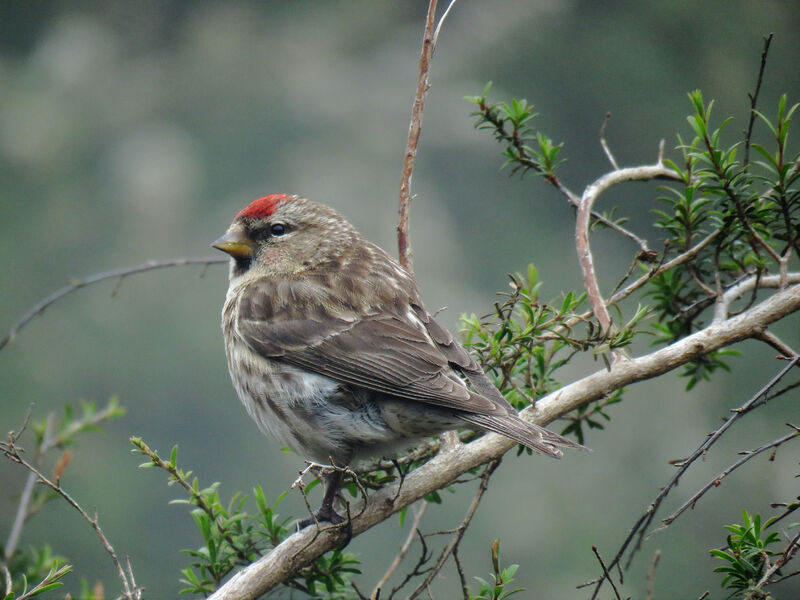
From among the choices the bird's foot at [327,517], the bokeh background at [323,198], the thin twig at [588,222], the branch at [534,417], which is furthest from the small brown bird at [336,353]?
the bokeh background at [323,198]

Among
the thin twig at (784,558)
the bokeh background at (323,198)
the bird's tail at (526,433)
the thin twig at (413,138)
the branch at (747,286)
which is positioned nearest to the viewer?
the thin twig at (784,558)

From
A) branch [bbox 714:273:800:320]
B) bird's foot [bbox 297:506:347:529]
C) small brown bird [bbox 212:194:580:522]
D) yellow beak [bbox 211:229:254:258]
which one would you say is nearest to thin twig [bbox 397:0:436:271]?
small brown bird [bbox 212:194:580:522]

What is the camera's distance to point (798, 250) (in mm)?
2443

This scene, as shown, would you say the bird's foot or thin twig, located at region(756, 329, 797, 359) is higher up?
thin twig, located at region(756, 329, 797, 359)

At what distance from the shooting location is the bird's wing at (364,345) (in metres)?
2.50

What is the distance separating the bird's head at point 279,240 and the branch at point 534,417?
3.63ft

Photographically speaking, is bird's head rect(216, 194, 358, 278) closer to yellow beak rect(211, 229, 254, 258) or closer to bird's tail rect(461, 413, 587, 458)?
yellow beak rect(211, 229, 254, 258)

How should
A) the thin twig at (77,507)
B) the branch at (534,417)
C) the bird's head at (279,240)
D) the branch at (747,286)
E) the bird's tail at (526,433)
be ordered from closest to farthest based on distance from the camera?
the thin twig at (77,507) < the bird's tail at (526,433) < the branch at (534,417) < the branch at (747,286) < the bird's head at (279,240)

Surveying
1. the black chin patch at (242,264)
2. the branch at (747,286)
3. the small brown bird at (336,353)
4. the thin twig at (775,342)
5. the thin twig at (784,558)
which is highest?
the black chin patch at (242,264)

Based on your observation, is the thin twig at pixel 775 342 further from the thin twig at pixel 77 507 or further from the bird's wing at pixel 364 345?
the thin twig at pixel 77 507

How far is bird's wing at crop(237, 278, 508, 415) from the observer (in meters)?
2.50

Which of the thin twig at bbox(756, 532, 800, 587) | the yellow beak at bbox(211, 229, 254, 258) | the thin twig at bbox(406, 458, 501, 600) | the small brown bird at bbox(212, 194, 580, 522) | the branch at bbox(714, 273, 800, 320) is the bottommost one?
the thin twig at bbox(756, 532, 800, 587)

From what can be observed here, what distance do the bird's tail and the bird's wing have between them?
113mm

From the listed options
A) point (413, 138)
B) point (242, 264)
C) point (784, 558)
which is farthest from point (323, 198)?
point (784, 558)
